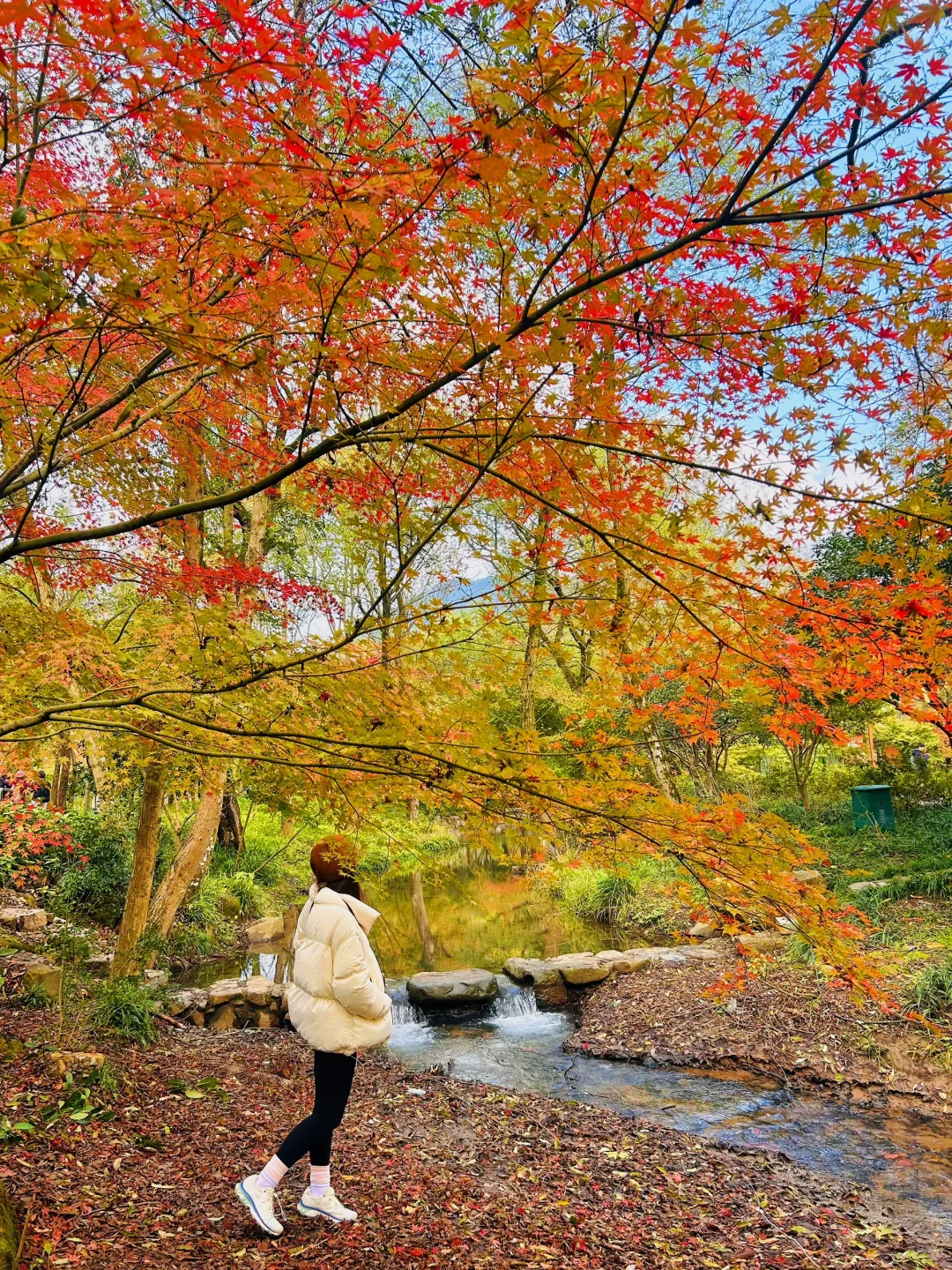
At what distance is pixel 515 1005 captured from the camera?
7289 mm

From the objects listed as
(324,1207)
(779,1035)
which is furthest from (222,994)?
(779,1035)

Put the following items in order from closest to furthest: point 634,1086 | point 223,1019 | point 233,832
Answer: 1. point 634,1086
2. point 223,1019
3. point 233,832

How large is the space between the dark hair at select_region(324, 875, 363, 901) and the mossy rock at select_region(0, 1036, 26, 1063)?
2581 mm

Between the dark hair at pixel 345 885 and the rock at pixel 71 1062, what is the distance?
2.37 meters

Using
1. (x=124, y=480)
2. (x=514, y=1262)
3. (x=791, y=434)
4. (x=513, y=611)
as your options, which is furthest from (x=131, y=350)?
(x=514, y=1262)

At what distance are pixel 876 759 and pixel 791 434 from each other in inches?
520

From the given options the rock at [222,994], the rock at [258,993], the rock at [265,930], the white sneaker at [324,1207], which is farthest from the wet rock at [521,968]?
the white sneaker at [324,1207]

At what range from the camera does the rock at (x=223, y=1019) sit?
634cm

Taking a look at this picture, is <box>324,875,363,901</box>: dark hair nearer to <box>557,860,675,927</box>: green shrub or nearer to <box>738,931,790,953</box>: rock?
<box>738,931,790,953</box>: rock

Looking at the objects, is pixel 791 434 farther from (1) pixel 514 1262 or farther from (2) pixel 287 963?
(2) pixel 287 963

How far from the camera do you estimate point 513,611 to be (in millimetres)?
2336

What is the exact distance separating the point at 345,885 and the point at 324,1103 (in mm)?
843

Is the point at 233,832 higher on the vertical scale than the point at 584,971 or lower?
higher

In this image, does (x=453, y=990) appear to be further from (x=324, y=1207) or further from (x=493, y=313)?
(x=493, y=313)
